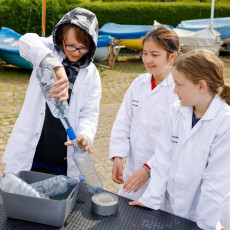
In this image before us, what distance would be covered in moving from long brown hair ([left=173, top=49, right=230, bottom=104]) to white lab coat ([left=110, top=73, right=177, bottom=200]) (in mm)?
414

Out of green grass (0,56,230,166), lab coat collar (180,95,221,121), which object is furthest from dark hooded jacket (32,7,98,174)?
green grass (0,56,230,166)

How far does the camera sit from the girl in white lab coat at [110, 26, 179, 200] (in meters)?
2.17

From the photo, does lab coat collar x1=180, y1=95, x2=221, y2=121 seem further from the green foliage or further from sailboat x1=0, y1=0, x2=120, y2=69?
the green foliage

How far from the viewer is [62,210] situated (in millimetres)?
1406

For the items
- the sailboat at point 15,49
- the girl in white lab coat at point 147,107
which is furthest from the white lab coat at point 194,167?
the sailboat at point 15,49

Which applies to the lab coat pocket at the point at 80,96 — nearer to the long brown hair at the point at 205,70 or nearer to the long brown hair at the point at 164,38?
the long brown hair at the point at 164,38

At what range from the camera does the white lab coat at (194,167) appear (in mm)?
1669

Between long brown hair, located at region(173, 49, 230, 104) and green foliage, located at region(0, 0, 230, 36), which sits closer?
long brown hair, located at region(173, 49, 230, 104)

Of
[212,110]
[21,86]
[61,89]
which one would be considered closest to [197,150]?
[212,110]

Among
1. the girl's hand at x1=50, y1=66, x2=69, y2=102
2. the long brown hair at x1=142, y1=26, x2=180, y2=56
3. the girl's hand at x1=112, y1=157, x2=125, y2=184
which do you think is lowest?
the girl's hand at x1=112, y1=157, x2=125, y2=184

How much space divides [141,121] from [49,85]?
2.45 ft

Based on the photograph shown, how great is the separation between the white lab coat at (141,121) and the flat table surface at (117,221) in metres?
0.65

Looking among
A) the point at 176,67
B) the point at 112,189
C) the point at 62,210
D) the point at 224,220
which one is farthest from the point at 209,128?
the point at 112,189

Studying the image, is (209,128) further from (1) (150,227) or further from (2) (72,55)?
(2) (72,55)
